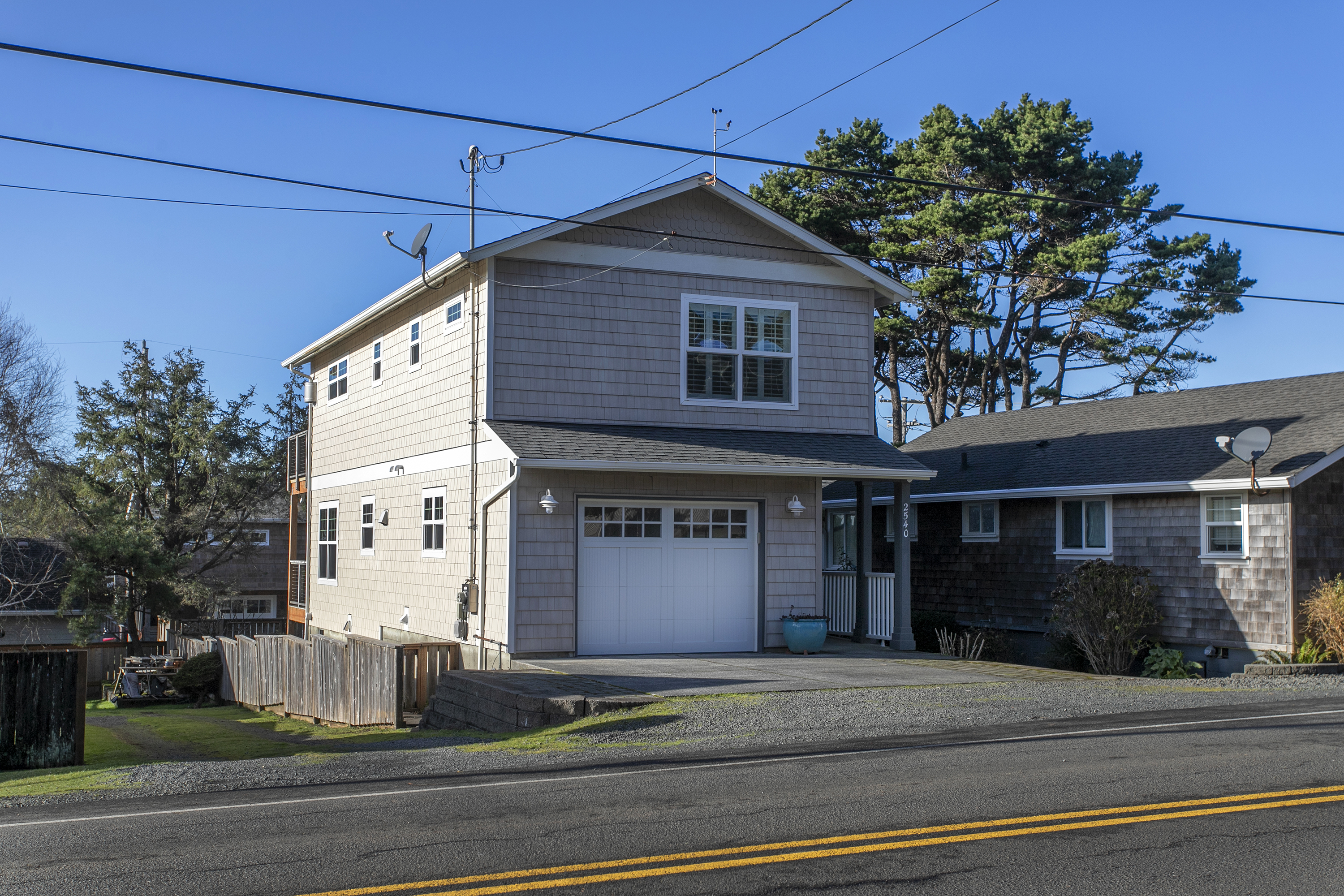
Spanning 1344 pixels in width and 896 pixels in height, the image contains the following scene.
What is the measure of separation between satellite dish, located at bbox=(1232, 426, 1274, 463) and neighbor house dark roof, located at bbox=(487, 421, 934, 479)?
16.0 ft

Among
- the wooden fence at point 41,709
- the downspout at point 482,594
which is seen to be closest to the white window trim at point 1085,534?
the downspout at point 482,594

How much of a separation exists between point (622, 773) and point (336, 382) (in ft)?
59.2

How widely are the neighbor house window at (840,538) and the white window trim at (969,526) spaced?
2.41 m

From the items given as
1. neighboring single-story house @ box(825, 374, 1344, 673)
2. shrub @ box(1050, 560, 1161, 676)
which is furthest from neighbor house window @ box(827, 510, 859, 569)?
shrub @ box(1050, 560, 1161, 676)

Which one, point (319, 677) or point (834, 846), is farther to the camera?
point (319, 677)

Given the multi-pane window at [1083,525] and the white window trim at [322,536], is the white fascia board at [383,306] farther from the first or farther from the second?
the multi-pane window at [1083,525]

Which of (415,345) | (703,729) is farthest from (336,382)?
(703,729)

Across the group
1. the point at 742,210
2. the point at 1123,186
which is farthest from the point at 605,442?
the point at 1123,186

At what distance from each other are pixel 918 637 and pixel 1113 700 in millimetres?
10831

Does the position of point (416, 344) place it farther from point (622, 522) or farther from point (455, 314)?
point (622, 522)

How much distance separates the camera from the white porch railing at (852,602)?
63.0 ft

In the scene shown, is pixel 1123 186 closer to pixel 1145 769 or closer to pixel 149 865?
pixel 1145 769

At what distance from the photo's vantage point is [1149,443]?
2167 centimetres

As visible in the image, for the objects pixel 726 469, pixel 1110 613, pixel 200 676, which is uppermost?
pixel 726 469
